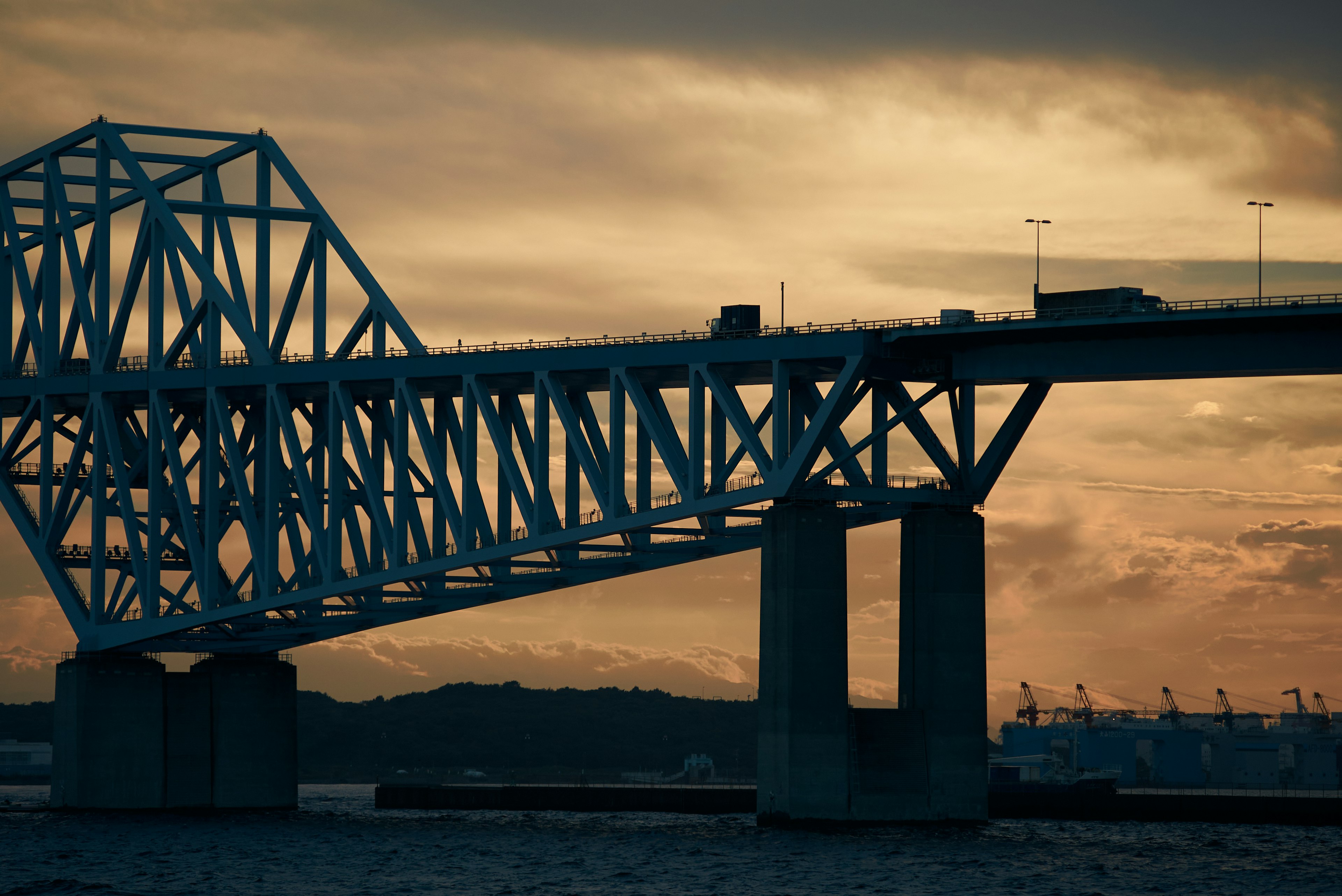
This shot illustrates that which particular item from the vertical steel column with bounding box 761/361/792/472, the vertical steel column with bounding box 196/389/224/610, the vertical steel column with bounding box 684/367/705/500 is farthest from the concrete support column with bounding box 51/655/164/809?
the vertical steel column with bounding box 761/361/792/472

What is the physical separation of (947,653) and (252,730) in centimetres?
5295

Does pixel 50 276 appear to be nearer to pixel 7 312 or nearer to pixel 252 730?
pixel 7 312

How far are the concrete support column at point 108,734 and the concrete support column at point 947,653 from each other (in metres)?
51.6

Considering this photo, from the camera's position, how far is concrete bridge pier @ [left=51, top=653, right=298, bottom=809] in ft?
400

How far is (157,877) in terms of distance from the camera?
82250mm

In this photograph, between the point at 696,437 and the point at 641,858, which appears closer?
the point at 641,858

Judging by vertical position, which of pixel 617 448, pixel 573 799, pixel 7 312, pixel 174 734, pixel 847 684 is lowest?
pixel 573 799

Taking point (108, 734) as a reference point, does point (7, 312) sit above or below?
above

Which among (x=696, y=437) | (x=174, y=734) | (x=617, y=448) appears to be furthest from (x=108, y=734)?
(x=696, y=437)

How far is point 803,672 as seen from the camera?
92688 millimetres

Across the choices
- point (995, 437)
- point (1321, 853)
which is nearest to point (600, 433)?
point (995, 437)

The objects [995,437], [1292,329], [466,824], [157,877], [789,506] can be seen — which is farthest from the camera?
[466,824]

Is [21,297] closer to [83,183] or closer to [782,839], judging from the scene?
[83,183]

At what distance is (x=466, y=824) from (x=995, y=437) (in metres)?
41.4
